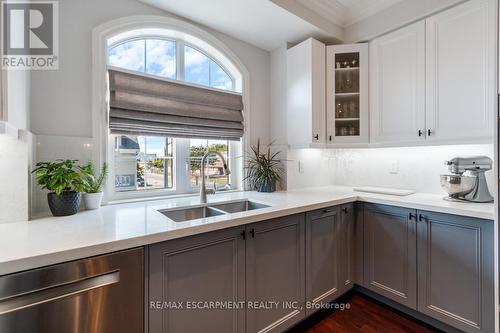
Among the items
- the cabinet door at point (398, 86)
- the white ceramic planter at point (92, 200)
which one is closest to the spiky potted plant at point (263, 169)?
the cabinet door at point (398, 86)

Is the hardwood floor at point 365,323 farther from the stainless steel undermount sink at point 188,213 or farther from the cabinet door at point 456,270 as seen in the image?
the stainless steel undermount sink at point 188,213

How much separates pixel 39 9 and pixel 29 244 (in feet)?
4.74

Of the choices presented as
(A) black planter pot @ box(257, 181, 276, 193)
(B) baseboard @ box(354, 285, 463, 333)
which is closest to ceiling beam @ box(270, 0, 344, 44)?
(A) black planter pot @ box(257, 181, 276, 193)

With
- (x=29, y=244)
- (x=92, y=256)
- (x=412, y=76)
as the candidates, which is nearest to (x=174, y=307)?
(x=92, y=256)

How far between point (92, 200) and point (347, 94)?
2.34 meters

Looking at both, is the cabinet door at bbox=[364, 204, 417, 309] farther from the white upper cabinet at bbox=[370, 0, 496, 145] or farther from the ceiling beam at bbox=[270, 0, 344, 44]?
the ceiling beam at bbox=[270, 0, 344, 44]

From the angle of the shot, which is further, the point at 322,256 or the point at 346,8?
the point at 346,8

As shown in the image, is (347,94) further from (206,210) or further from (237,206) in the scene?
(206,210)

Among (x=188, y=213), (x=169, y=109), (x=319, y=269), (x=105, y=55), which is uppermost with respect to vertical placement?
(x=105, y=55)

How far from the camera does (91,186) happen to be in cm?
153

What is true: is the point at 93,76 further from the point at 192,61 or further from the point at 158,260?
the point at 158,260

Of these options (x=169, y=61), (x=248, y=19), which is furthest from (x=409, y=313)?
(x=169, y=61)

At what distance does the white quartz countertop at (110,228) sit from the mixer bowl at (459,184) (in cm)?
11

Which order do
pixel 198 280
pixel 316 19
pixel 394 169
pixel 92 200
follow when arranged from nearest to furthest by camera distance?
pixel 198 280
pixel 92 200
pixel 316 19
pixel 394 169
